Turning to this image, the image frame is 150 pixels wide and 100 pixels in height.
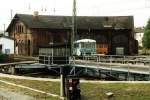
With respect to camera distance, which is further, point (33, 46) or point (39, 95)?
point (33, 46)

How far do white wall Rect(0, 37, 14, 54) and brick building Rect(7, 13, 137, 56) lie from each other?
1.31 m

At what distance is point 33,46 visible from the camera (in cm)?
8144

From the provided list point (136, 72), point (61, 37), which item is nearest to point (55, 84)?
point (136, 72)

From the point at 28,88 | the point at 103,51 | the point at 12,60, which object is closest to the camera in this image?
the point at 28,88

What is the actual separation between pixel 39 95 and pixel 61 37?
6330cm

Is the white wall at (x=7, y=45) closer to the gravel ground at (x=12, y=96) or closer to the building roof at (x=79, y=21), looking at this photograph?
the building roof at (x=79, y=21)

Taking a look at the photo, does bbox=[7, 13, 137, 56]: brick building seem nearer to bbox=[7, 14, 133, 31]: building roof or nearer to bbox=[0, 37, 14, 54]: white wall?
bbox=[7, 14, 133, 31]: building roof

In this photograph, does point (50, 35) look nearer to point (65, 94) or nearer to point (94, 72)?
point (94, 72)

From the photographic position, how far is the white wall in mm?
82938

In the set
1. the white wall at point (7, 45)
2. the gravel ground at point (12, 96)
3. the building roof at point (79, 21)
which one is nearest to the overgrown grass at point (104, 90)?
the gravel ground at point (12, 96)

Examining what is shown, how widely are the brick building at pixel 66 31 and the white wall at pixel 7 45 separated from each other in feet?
4.31

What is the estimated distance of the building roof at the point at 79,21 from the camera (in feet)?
270

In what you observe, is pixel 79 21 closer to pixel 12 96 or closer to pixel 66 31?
pixel 66 31

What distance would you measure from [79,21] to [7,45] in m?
14.7
